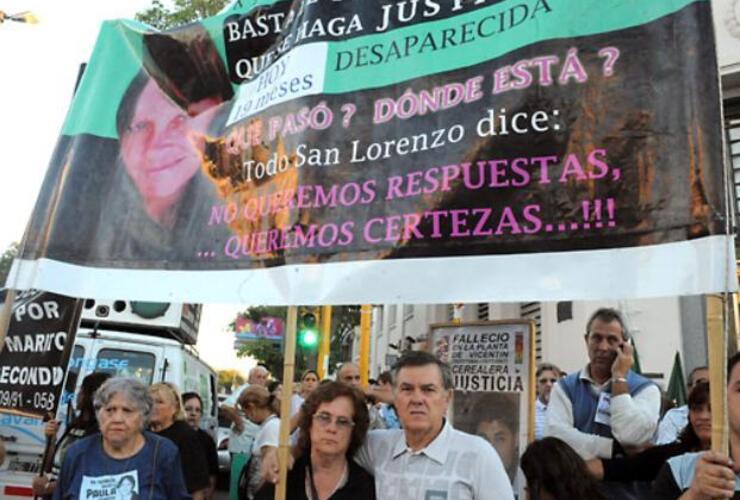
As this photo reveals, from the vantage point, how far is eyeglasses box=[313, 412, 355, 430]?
9.32 feet

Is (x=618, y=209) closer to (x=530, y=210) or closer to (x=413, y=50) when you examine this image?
(x=530, y=210)

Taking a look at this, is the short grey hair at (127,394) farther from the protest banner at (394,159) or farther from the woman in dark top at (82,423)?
the woman in dark top at (82,423)

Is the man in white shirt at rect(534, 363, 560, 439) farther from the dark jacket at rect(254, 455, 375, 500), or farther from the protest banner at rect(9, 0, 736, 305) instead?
the protest banner at rect(9, 0, 736, 305)

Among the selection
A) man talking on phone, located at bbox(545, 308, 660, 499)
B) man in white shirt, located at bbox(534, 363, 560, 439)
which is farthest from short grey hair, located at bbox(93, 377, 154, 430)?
man in white shirt, located at bbox(534, 363, 560, 439)

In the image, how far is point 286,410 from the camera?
291 cm

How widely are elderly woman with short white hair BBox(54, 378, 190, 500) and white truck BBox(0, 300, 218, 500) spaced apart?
2214 millimetres

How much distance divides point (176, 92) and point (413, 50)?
5.07ft

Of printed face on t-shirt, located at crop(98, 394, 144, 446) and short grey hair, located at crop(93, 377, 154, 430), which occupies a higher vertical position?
short grey hair, located at crop(93, 377, 154, 430)

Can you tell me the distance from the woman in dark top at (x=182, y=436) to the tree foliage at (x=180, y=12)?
39.2 feet

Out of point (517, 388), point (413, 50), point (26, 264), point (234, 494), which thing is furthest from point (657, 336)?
point (26, 264)

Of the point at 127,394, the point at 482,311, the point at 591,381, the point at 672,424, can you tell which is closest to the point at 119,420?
the point at 127,394

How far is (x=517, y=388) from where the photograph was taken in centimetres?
476

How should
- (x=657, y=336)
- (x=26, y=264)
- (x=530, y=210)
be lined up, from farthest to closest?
(x=657, y=336) → (x=26, y=264) → (x=530, y=210)

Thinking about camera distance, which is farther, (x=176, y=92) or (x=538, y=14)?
(x=176, y=92)
